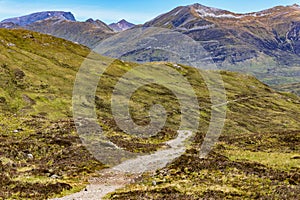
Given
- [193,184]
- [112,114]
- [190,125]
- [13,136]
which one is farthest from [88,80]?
[193,184]

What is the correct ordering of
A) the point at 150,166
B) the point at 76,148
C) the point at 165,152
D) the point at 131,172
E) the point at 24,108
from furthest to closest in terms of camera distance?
the point at 24,108, the point at 165,152, the point at 76,148, the point at 150,166, the point at 131,172

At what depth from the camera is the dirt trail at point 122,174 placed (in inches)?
1148

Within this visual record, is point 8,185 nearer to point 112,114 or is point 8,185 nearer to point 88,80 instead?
point 112,114

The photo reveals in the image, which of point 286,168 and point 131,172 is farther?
point 131,172

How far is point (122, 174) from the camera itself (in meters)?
38.4

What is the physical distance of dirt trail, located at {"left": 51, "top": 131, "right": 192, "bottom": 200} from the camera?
29.2 metres

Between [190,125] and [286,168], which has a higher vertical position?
[286,168]

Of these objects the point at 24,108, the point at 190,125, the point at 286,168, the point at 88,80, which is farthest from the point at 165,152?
the point at 88,80

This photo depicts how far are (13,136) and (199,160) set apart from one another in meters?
33.9

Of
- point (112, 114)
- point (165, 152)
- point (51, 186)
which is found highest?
point (51, 186)

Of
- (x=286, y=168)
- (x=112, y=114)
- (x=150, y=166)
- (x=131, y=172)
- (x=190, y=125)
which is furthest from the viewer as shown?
(x=190, y=125)

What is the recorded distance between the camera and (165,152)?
51.9m

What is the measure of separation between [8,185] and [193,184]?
17796mm

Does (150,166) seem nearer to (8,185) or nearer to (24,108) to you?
(8,185)
